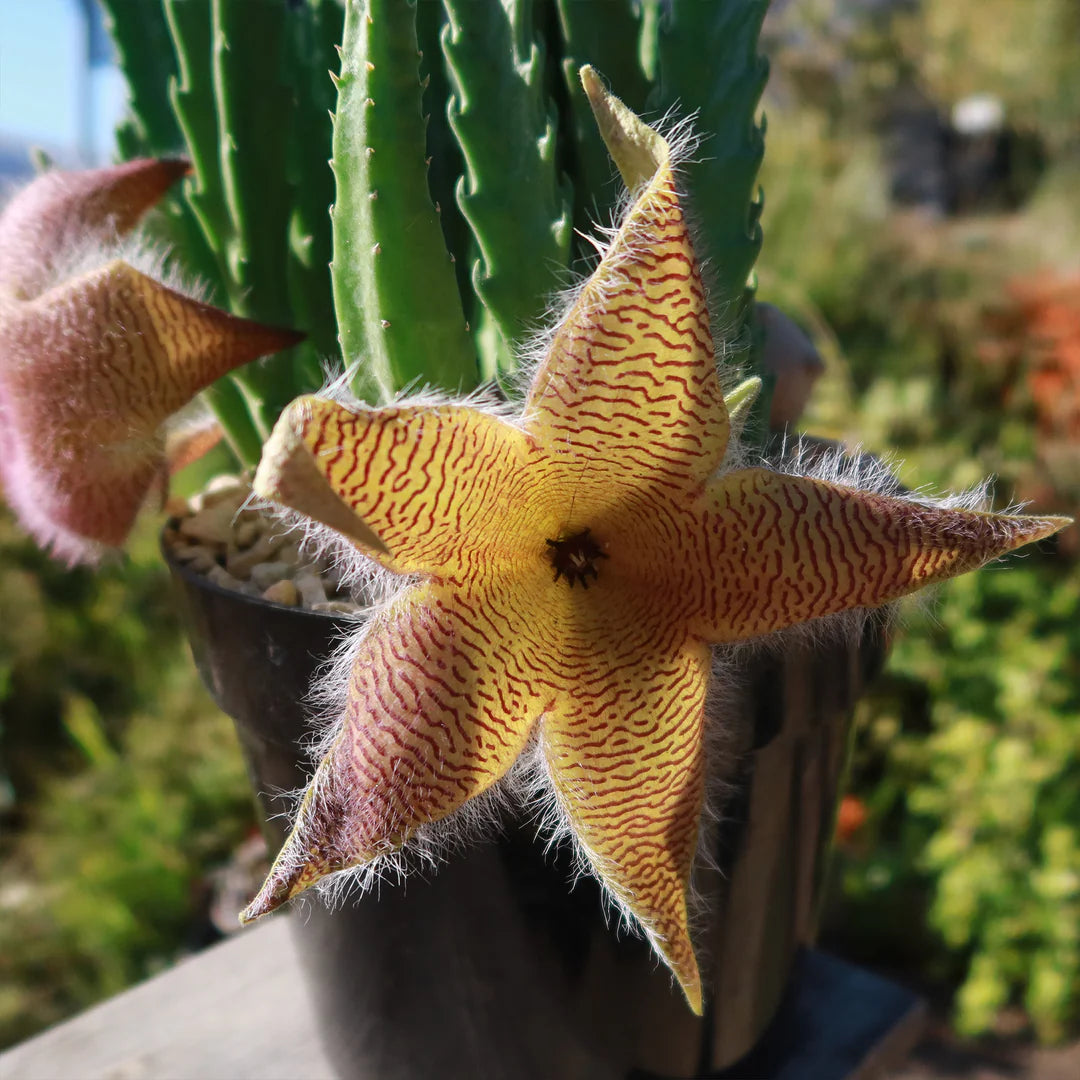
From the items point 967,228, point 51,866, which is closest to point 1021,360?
point 967,228

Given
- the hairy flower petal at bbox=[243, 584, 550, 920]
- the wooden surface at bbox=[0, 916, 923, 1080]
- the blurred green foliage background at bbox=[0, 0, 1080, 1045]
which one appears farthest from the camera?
the blurred green foliage background at bbox=[0, 0, 1080, 1045]

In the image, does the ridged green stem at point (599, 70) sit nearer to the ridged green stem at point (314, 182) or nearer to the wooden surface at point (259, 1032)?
the ridged green stem at point (314, 182)

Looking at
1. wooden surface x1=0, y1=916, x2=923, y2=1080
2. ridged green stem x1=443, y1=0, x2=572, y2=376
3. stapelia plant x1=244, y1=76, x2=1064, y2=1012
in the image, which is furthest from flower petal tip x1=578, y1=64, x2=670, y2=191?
wooden surface x1=0, y1=916, x2=923, y2=1080

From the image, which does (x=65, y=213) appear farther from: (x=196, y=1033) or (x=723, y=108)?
(x=196, y=1033)

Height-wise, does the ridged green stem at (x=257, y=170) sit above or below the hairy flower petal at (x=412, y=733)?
above

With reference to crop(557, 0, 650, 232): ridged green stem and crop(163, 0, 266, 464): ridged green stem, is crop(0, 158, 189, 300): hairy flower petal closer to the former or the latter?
crop(163, 0, 266, 464): ridged green stem

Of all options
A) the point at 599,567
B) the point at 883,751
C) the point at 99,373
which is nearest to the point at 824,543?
the point at 599,567

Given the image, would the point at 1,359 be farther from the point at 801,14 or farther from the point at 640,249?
the point at 801,14

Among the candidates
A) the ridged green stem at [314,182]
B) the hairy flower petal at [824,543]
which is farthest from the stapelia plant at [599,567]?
the ridged green stem at [314,182]
